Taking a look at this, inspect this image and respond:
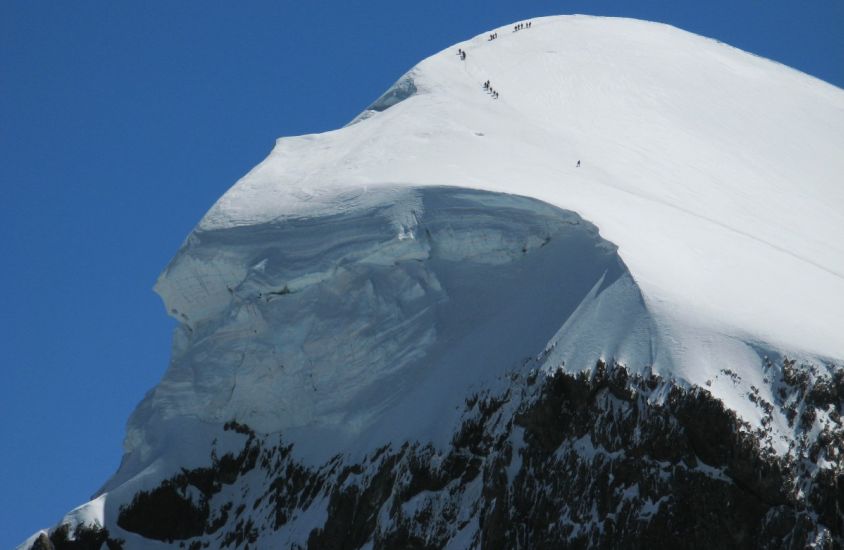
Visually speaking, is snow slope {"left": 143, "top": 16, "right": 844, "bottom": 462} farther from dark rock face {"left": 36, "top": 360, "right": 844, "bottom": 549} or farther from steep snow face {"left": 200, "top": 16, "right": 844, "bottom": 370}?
dark rock face {"left": 36, "top": 360, "right": 844, "bottom": 549}

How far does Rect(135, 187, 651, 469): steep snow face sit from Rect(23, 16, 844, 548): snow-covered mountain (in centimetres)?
11

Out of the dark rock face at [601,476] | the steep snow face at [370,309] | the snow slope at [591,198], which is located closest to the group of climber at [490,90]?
the snow slope at [591,198]

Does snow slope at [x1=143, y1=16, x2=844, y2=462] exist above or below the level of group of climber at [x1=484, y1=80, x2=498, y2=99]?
below

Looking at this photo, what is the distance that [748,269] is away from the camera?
6488 centimetres

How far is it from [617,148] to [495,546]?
28179 millimetres

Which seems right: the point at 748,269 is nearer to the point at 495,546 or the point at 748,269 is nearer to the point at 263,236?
the point at 495,546

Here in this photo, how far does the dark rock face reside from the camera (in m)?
52.0

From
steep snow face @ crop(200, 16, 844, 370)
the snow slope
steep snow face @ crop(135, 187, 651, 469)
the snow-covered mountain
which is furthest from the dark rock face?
steep snow face @ crop(135, 187, 651, 469)

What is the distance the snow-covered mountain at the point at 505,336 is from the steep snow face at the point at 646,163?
20 cm

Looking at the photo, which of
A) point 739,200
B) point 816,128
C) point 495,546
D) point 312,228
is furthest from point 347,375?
point 816,128

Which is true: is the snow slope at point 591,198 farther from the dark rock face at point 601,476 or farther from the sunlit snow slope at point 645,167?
the dark rock face at point 601,476

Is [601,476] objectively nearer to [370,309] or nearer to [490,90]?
[370,309]

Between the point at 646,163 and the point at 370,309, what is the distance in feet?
55.0

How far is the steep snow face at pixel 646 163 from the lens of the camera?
6178 centimetres
